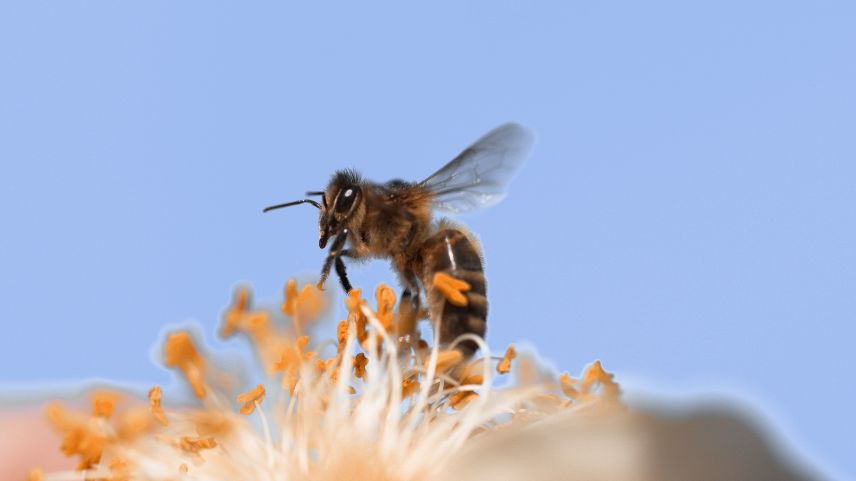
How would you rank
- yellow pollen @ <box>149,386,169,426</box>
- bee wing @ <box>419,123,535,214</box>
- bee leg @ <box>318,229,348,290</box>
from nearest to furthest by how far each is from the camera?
yellow pollen @ <box>149,386,169,426</box>, bee leg @ <box>318,229,348,290</box>, bee wing @ <box>419,123,535,214</box>

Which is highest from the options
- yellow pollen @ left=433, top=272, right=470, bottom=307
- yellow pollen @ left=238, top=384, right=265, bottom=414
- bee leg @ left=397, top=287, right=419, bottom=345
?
bee leg @ left=397, top=287, right=419, bottom=345

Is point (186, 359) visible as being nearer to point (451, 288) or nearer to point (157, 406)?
point (157, 406)

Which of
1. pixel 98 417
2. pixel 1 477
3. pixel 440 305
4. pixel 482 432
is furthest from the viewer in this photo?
pixel 1 477

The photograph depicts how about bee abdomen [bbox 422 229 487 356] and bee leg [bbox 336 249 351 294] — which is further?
bee leg [bbox 336 249 351 294]

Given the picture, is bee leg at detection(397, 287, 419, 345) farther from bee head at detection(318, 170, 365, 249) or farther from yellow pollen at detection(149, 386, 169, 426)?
yellow pollen at detection(149, 386, 169, 426)

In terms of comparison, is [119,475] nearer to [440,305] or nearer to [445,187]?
[440,305]

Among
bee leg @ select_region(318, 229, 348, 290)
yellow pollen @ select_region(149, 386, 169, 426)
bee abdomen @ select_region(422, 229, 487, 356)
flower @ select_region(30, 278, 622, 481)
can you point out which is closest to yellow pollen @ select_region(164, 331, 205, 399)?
flower @ select_region(30, 278, 622, 481)

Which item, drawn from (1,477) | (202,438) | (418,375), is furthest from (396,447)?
(1,477)

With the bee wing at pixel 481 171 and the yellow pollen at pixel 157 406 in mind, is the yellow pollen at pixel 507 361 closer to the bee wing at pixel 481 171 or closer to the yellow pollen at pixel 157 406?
the bee wing at pixel 481 171
